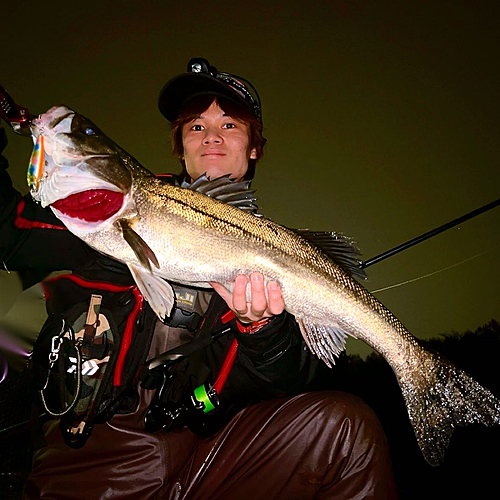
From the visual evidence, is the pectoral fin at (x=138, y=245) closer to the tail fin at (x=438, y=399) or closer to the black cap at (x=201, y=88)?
the tail fin at (x=438, y=399)

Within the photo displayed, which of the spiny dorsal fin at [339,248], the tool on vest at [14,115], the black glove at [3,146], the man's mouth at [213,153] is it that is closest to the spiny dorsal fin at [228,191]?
the spiny dorsal fin at [339,248]

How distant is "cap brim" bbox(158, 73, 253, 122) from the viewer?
127 inches

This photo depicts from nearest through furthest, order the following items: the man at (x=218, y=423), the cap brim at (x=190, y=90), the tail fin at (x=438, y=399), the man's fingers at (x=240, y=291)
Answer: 1. the man's fingers at (x=240, y=291)
2. the tail fin at (x=438, y=399)
3. the man at (x=218, y=423)
4. the cap brim at (x=190, y=90)

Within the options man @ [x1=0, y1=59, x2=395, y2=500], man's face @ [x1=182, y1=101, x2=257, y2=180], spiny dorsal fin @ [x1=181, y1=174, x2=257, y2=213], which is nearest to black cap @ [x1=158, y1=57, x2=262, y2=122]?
man's face @ [x1=182, y1=101, x2=257, y2=180]

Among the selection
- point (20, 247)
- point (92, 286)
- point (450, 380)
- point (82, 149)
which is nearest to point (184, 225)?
point (82, 149)

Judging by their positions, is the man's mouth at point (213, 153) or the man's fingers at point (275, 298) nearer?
the man's fingers at point (275, 298)

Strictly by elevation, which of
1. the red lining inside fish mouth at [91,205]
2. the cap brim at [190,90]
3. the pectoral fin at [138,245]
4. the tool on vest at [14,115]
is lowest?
the pectoral fin at [138,245]

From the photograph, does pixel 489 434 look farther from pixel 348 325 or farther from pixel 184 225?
pixel 184 225

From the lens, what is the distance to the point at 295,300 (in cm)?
230

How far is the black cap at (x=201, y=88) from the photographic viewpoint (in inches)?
128

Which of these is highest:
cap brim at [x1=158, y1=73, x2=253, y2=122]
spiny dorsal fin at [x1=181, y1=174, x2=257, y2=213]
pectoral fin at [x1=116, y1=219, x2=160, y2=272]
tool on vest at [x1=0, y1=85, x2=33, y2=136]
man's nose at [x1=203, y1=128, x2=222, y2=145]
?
cap brim at [x1=158, y1=73, x2=253, y2=122]

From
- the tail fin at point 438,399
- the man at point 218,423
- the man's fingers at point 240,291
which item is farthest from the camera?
the man at point 218,423

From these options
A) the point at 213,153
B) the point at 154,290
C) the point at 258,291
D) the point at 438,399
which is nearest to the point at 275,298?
the point at 258,291

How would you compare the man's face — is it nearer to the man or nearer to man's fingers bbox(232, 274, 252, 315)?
the man
